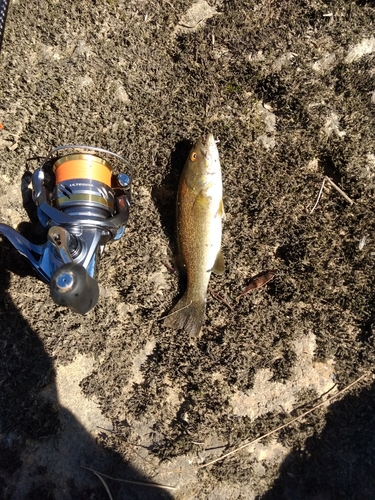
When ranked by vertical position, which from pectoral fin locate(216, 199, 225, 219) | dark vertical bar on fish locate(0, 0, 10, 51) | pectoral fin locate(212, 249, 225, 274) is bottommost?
pectoral fin locate(212, 249, 225, 274)

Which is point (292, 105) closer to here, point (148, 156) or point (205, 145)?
point (205, 145)

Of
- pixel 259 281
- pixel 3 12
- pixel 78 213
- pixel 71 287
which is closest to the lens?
pixel 71 287

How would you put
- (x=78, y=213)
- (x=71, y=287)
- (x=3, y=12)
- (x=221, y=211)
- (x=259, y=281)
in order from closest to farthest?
(x=71, y=287) < (x=78, y=213) < (x=3, y=12) < (x=221, y=211) < (x=259, y=281)

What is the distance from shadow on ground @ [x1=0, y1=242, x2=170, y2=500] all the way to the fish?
1175 mm

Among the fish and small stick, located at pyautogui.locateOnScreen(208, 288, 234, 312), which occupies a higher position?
the fish

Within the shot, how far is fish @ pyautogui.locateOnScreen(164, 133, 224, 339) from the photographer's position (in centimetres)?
294

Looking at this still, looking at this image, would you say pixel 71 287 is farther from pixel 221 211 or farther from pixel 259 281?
pixel 259 281

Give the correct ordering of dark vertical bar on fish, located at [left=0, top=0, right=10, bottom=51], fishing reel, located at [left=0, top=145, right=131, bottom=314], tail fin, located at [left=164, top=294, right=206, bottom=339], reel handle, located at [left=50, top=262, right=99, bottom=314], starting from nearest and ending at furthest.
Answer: reel handle, located at [left=50, top=262, right=99, bottom=314], fishing reel, located at [left=0, top=145, right=131, bottom=314], dark vertical bar on fish, located at [left=0, top=0, right=10, bottom=51], tail fin, located at [left=164, top=294, right=206, bottom=339]

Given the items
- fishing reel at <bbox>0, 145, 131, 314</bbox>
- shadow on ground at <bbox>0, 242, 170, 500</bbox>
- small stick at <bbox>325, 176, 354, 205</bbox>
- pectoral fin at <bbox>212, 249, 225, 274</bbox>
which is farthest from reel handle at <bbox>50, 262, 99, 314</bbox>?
small stick at <bbox>325, 176, 354, 205</bbox>

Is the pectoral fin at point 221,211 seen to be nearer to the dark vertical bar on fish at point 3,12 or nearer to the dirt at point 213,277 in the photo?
the dirt at point 213,277

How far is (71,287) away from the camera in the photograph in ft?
6.51

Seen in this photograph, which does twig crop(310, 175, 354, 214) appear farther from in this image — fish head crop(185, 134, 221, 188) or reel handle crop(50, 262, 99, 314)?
reel handle crop(50, 262, 99, 314)

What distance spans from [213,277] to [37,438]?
190 cm

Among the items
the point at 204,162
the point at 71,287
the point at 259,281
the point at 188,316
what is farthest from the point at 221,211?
the point at 71,287
